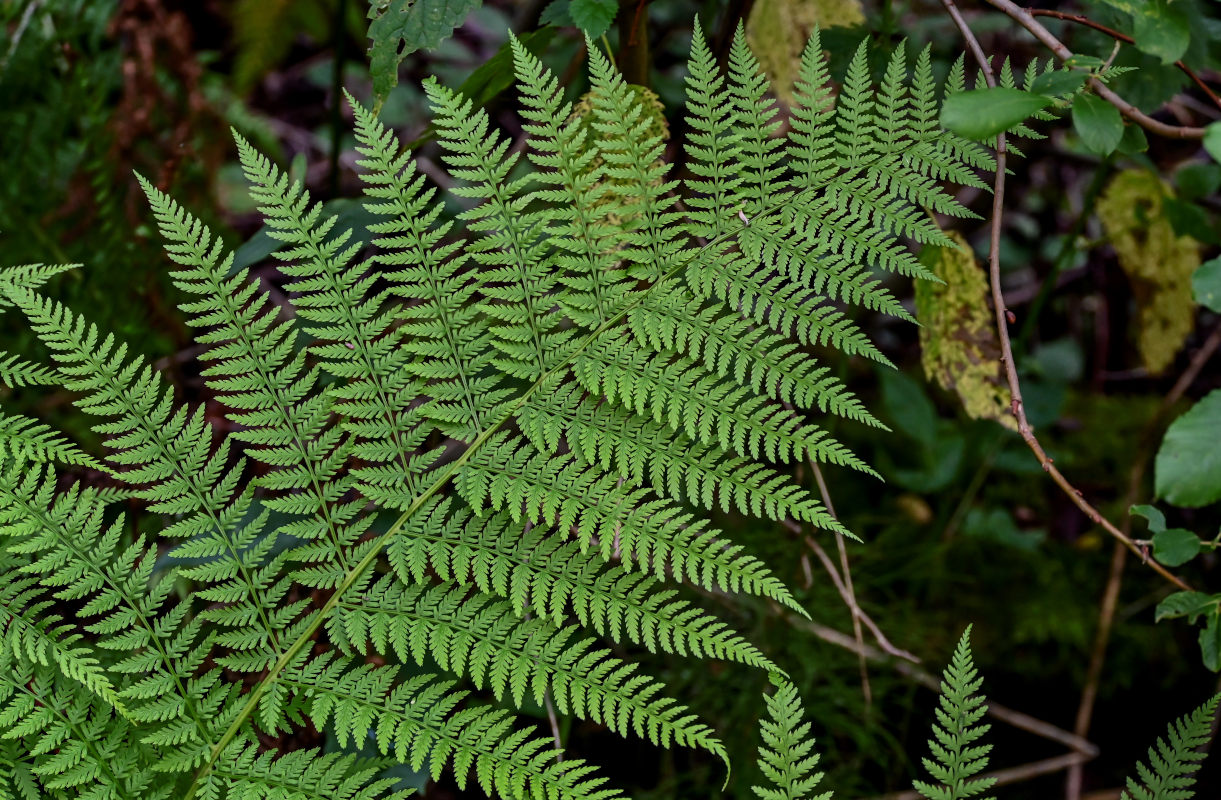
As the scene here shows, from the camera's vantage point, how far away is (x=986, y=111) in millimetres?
1086

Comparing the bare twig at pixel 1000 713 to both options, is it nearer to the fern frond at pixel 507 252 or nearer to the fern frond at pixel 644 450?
the fern frond at pixel 644 450

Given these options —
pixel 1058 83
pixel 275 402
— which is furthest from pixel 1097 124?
pixel 275 402

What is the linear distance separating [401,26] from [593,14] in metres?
0.29

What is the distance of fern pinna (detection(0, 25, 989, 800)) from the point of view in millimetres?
1158

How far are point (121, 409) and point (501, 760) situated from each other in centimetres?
64

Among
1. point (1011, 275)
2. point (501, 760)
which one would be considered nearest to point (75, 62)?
point (501, 760)

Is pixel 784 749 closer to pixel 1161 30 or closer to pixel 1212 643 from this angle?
pixel 1212 643

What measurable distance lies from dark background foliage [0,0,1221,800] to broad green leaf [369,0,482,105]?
6.6 inches

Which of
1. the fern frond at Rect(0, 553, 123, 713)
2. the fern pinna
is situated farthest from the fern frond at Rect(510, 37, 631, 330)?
the fern frond at Rect(0, 553, 123, 713)

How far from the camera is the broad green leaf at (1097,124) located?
3.75 feet

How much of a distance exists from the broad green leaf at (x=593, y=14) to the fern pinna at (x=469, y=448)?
172 millimetres

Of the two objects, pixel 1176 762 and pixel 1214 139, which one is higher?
pixel 1214 139

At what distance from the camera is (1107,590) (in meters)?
2.32

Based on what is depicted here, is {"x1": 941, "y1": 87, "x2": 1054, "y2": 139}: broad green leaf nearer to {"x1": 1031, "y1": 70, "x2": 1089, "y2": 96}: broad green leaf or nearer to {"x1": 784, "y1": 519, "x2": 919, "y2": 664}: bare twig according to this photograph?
{"x1": 1031, "y1": 70, "x2": 1089, "y2": 96}: broad green leaf
